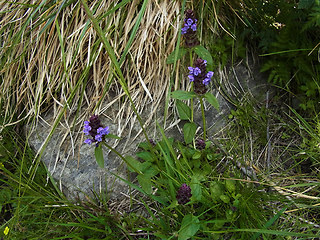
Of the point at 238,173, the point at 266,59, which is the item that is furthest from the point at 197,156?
the point at 266,59

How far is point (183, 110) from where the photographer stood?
2086 mm

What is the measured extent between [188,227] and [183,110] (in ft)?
2.36

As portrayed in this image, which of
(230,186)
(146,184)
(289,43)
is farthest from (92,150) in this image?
(289,43)

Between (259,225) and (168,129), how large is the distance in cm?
85

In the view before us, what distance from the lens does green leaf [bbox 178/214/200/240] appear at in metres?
1.62

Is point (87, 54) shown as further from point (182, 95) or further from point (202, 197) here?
point (202, 197)

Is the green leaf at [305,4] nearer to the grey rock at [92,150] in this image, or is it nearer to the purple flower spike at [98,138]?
the grey rock at [92,150]

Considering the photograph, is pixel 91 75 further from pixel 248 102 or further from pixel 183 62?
pixel 248 102

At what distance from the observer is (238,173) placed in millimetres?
1939

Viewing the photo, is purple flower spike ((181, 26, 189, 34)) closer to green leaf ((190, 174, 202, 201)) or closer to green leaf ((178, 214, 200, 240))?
green leaf ((190, 174, 202, 201))

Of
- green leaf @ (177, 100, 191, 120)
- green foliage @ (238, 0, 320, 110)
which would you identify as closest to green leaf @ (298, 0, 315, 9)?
green foliage @ (238, 0, 320, 110)

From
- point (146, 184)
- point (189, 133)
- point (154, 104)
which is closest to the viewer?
point (146, 184)

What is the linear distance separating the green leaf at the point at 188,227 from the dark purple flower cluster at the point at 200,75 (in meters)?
0.66

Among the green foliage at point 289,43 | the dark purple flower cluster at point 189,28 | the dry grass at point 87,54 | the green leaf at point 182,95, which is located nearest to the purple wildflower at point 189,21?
the dark purple flower cluster at point 189,28
